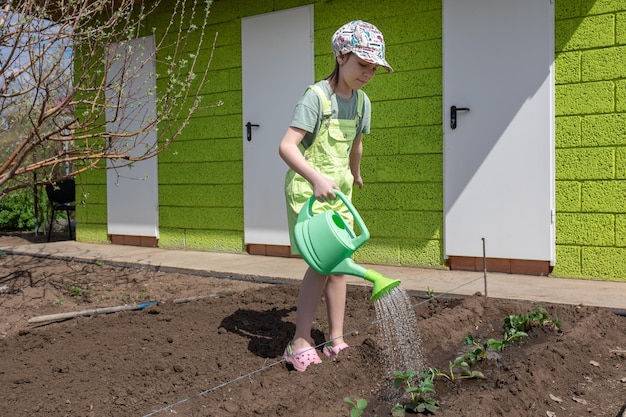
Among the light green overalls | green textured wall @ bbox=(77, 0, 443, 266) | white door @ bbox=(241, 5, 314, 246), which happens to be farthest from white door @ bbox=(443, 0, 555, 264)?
the light green overalls

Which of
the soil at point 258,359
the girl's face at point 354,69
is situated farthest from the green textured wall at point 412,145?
the girl's face at point 354,69

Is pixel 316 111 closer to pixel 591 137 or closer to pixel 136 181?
pixel 591 137

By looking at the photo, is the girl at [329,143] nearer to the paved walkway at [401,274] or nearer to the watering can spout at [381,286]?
the watering can spout at [381,286]

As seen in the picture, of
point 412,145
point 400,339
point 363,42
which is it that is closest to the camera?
point 363,42

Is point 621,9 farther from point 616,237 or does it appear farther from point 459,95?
point 616,237

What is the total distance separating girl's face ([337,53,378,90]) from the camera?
2.58 meters

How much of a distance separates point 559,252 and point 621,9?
5.78ft

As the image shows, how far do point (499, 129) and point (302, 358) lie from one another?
2880mm

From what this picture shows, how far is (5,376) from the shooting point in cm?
261

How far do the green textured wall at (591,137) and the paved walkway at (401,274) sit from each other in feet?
0.89

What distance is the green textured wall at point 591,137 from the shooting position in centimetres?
437

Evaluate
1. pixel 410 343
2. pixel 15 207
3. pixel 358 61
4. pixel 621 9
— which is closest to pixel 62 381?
pixel 410 343

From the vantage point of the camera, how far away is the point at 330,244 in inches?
90.8

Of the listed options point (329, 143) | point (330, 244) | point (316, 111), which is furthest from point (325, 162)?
point (330, 244)
